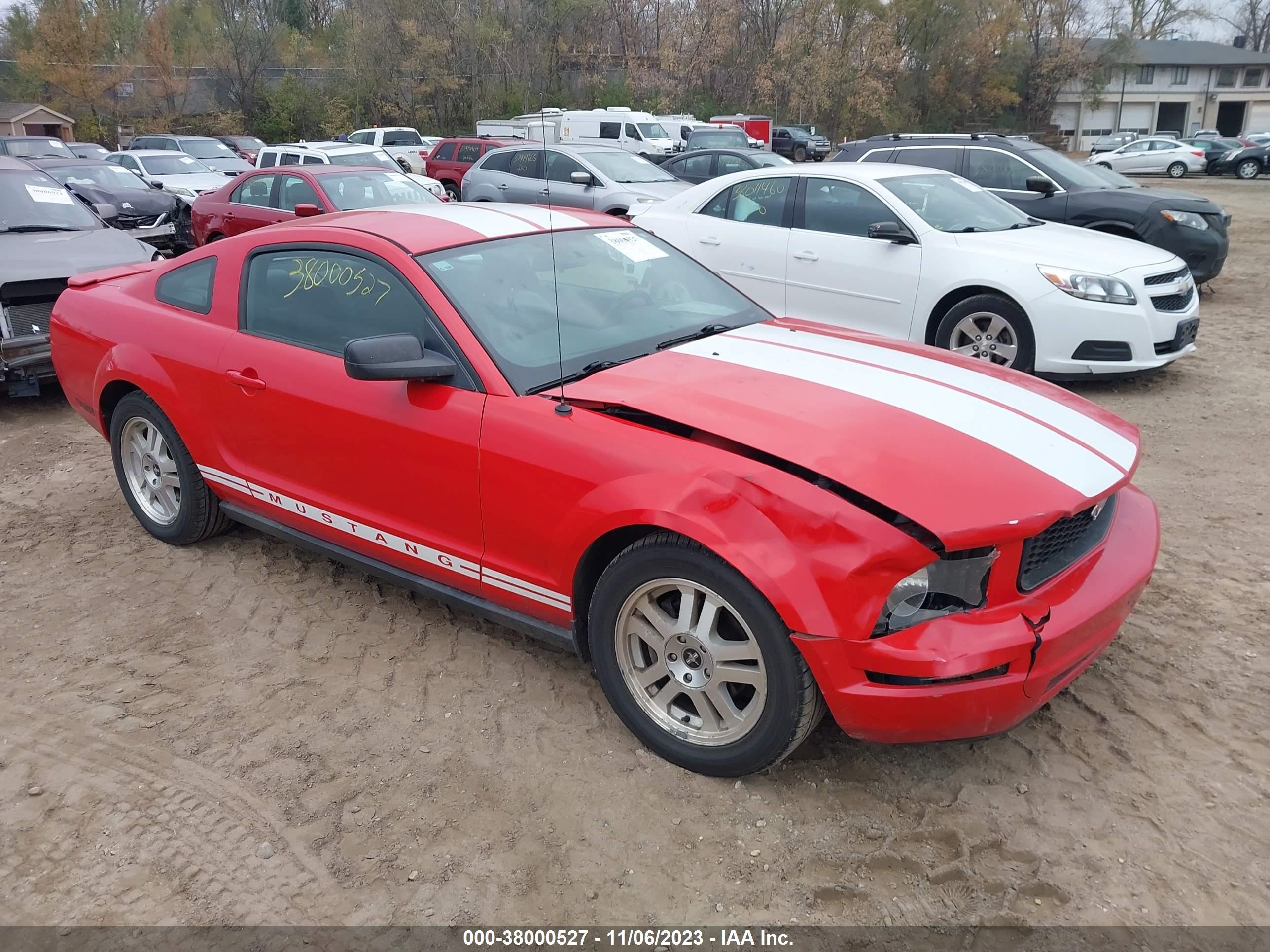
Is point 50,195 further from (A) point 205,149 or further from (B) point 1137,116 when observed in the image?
(B) point 1137,116

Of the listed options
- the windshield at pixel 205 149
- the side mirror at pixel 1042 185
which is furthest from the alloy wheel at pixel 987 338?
the windshield at pixel 205 149

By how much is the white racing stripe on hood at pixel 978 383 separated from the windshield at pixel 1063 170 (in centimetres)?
787

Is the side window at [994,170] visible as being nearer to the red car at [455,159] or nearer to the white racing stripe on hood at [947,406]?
the white racing stripe on hood at [947,406]

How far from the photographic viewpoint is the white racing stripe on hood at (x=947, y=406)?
285 centimetres

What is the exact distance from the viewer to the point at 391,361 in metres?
3.17

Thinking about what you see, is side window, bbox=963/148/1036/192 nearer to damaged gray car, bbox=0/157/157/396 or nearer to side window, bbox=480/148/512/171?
side window, bbox=480/148/512/171

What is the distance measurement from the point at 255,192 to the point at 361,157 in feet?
17.0

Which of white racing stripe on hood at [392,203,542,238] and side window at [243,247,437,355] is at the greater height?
white racing stripe on hood at [392,203,542,238]

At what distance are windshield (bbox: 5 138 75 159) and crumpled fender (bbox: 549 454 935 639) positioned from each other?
26.8 meters

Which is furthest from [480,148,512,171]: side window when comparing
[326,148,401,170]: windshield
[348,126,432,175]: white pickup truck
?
[348,126,432,175]: white pickup truck

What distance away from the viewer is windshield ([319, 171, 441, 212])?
436 inches

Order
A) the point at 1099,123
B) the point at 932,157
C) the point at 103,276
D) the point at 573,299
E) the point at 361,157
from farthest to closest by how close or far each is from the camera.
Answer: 1. the point at 1099,123
2. the point at 361,157
3. the point at 932,157
4. the point at 103,276
5. the point at 573,299

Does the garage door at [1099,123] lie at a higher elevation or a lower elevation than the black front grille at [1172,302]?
higher

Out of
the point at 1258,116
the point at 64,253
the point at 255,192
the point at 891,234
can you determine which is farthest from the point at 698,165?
the point at 1258,116
